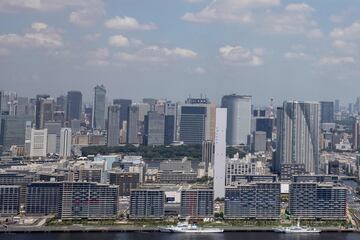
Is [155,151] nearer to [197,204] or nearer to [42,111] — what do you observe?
[42,111]

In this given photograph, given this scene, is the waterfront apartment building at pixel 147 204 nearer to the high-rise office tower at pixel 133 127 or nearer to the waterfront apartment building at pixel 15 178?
the waterfront apartment building at pixel 15 178

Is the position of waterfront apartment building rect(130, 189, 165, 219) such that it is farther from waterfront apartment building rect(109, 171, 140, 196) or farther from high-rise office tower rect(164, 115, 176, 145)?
high-rise office tower rect(164, 115, 176, 145)

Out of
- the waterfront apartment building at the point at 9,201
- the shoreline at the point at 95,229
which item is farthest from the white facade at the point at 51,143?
the shoreline at the point at 95,229

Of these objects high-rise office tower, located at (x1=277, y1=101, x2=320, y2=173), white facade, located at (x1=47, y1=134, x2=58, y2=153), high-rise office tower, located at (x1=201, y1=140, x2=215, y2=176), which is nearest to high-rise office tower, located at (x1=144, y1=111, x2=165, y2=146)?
white facade, located at (x1=47, y1=134, x2=58, y2=153)

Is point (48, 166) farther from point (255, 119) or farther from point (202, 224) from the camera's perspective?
point (255, 119)

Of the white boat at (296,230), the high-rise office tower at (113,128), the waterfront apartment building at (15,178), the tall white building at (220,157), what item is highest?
the high-rise office tower at (113,128)
